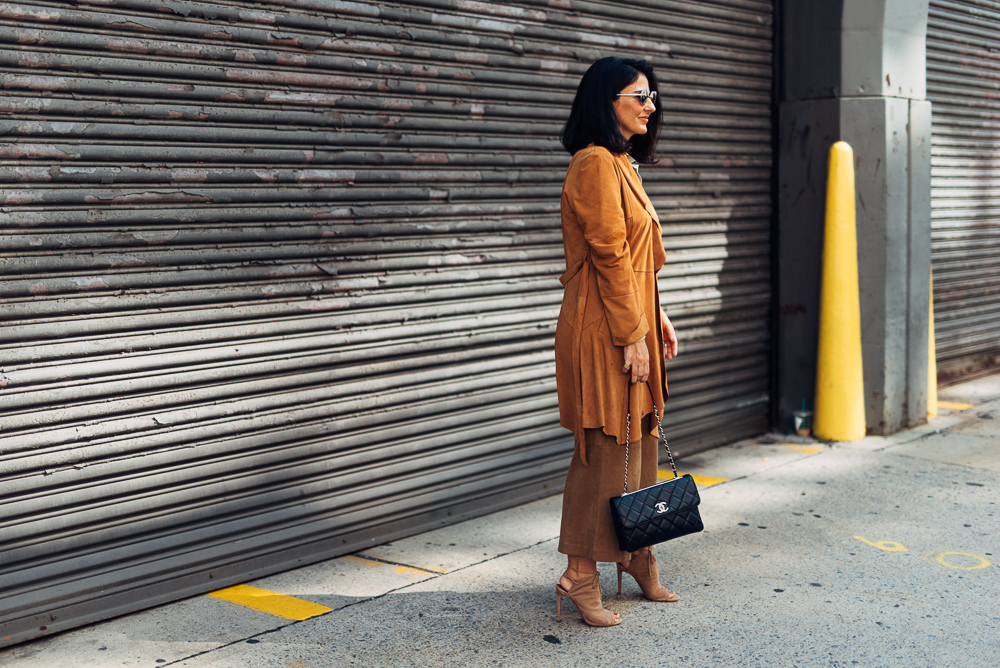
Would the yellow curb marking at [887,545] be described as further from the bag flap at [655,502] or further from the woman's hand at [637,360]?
the woman's hand at [637,360]

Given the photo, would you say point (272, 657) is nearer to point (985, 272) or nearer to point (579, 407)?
point (579, 407)

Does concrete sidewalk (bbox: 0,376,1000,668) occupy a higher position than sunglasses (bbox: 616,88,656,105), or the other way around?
sunglasses (bbox: 616,88,656,105)

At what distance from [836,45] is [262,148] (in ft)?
14.5

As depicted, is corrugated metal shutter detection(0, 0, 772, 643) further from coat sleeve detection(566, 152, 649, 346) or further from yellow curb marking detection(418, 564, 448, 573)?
coat sleeve detection(566, 152, 649, 346)

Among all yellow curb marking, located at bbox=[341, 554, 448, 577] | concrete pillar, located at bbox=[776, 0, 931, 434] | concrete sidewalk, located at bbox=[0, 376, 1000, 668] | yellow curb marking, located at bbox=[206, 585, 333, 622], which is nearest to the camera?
concrete sidewalk, located at bbox=[0, 376, 1000, 668]

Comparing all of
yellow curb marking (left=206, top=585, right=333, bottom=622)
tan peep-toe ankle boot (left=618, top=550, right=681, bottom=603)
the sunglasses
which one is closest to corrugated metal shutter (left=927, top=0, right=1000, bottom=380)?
the sunglasses

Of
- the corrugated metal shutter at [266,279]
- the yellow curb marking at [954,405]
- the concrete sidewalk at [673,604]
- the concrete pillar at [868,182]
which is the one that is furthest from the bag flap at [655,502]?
the yellow curb marking at [954,405]

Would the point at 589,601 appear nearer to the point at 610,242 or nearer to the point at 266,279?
the point at 610,242

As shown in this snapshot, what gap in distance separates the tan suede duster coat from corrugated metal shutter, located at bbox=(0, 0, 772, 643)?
4.45 ft

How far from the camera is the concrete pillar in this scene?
272 inches

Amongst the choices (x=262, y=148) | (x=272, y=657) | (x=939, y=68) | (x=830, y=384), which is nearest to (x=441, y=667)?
(x=272, y=657)

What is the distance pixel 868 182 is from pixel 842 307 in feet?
2.99

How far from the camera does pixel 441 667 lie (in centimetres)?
356

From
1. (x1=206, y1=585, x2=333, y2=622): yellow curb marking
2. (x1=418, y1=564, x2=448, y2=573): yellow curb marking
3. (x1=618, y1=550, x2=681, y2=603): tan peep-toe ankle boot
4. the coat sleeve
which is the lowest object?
(x1=206, y1=585, x2=333, y2=622): yellow curb marking
